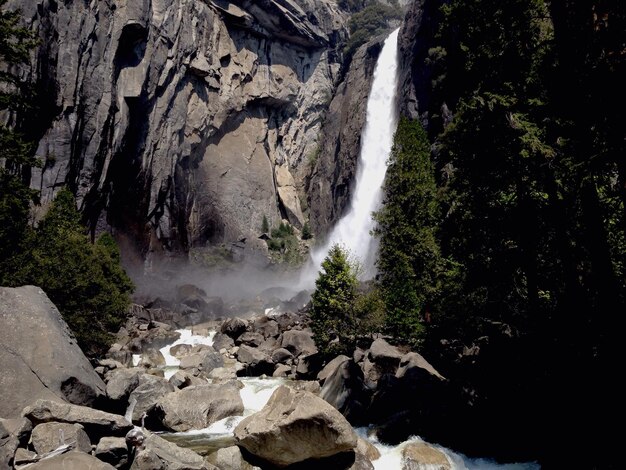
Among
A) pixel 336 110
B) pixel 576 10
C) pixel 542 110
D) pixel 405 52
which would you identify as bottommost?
pixel 542 110

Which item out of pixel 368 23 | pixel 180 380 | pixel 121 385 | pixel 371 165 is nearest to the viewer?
pixel 121 385

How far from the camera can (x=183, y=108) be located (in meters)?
58.1

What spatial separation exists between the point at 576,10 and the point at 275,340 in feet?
85.0

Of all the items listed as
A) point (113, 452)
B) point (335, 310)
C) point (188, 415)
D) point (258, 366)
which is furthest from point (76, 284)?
point (113, 452)

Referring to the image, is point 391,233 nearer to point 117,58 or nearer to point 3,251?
point 3,251

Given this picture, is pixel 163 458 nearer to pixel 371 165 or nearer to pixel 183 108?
pixel 183 108

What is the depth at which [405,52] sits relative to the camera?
60438mm

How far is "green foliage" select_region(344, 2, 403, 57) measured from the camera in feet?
271

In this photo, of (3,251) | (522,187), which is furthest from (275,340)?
(522,187)

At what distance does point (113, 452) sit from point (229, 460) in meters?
2.83

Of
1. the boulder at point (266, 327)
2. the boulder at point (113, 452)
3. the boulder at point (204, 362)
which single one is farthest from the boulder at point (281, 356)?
the boulder at point (113, 452)

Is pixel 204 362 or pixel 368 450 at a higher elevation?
pixel 368 450

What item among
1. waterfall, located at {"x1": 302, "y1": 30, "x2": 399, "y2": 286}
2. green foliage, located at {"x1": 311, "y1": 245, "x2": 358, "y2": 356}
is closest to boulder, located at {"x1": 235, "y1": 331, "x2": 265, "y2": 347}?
green foliage, located at {"x1": 311, "y1": 245, "x2": 358, "y2": 356}

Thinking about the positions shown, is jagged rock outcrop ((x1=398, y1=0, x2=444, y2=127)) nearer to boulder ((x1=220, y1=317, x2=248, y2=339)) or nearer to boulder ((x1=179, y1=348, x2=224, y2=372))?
boulder ((x1=220, y1=317, x2=248, y2=339))
